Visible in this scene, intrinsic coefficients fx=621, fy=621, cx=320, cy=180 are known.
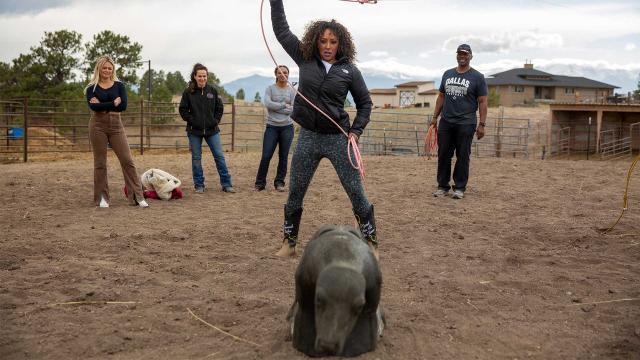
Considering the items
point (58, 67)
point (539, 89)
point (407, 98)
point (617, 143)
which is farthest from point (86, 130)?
point (407, 98)

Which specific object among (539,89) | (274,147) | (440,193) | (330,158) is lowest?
(440,193)

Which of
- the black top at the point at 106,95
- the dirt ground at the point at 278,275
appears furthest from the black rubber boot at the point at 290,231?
the black top at the point at 106,95

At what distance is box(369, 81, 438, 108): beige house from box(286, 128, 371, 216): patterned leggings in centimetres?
6073

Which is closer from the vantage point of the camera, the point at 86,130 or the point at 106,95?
the point at 106,95

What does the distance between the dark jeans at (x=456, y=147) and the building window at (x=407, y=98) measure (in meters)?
58.9

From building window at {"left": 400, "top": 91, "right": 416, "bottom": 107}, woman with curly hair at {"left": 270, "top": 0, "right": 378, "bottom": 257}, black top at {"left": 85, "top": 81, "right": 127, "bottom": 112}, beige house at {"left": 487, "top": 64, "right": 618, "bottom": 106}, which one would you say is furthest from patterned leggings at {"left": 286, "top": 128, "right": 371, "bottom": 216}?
building window at {"left": 400, "top": 91, "right": 416, "bottom": 107}

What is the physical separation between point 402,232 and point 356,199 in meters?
1.60

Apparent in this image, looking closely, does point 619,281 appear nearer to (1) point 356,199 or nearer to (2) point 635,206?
(1) point 356,199

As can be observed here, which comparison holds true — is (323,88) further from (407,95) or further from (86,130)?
(407,95)

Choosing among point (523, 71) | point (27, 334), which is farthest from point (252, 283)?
point (523, 71)

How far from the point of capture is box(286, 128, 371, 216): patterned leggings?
4.49 meters

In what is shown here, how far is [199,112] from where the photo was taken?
816 cm

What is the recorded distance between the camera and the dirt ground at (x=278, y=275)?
129 inches

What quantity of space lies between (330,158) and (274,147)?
4.11 metres
